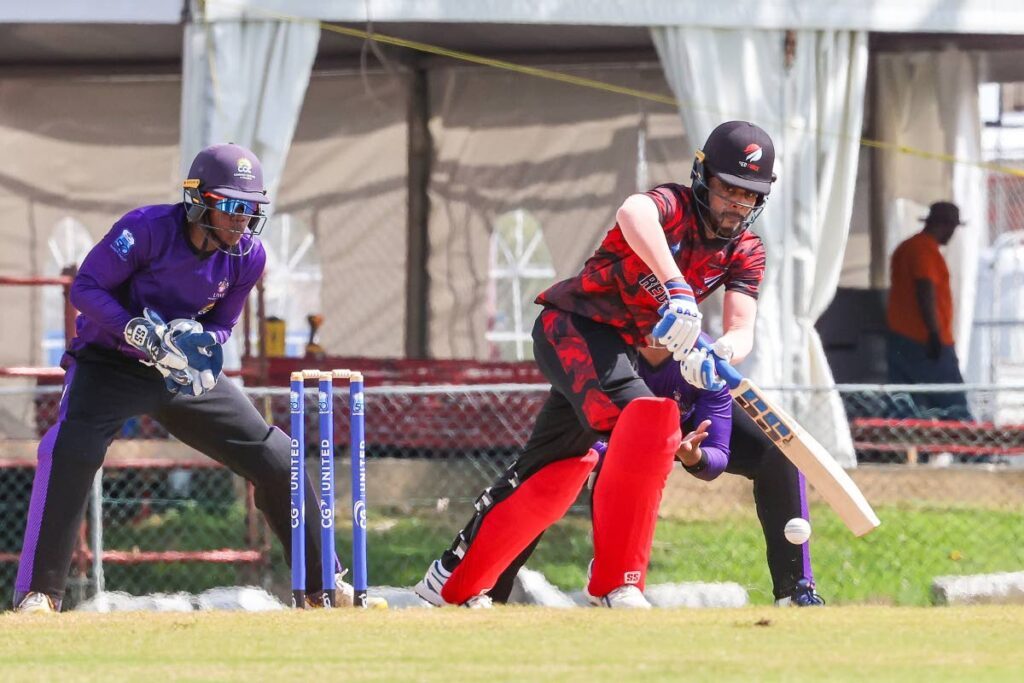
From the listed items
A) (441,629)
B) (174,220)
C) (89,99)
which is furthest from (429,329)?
(441,629)

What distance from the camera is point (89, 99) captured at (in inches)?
618

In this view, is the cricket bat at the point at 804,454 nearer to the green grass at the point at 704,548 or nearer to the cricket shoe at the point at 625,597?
the cricket shoe at the point at 625,597

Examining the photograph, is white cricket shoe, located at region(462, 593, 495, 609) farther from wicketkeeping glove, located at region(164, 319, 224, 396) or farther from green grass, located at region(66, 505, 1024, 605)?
green grass, located at region(66, 505, 1024, 605)

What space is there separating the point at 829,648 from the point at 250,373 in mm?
6282

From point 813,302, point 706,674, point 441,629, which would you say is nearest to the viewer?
point 706,674

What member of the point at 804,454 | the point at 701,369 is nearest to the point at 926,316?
the point at 804,454

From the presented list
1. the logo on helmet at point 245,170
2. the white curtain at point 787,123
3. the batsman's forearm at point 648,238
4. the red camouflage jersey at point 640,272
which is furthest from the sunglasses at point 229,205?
the white curtain at point 787,123

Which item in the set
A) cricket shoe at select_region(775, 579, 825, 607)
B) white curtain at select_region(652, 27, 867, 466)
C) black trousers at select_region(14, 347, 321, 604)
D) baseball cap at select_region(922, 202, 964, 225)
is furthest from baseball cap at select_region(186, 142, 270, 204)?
baseball cap at select_region(922, 202, 964, 225)

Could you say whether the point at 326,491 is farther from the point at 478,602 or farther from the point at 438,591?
the point at 478,602

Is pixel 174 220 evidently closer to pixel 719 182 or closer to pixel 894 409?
pixel 719 182

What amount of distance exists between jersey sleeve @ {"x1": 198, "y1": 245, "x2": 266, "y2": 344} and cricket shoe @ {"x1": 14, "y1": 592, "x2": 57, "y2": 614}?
118 centimetres

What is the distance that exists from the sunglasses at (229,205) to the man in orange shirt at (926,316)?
7583mm

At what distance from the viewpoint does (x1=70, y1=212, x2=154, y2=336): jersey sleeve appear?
6.68 m

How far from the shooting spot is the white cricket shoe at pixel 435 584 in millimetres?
7258
